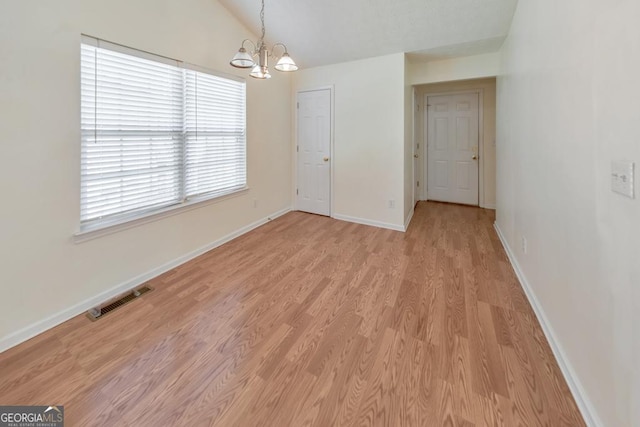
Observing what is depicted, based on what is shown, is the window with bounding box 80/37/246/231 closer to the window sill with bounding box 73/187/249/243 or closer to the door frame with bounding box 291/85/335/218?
the window sill with bounding box 73/187/249/243

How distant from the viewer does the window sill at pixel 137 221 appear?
84.5 inches

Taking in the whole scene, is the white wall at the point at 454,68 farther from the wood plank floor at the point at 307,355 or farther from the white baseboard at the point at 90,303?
the white baseboard at the point at 90,303

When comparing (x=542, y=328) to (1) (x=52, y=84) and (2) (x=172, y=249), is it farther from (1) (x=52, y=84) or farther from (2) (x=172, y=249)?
(1) (x=52, y=84)

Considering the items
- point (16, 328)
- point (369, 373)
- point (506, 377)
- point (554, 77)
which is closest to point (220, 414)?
point (369, 373)

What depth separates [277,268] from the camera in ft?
9.25

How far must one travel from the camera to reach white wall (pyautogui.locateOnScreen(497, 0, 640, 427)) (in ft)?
3.15

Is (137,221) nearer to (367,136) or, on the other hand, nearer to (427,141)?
(367,136)

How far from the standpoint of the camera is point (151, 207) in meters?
2.67

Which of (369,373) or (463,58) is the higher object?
(463,58)

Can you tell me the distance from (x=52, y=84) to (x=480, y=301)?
3443 millimetres

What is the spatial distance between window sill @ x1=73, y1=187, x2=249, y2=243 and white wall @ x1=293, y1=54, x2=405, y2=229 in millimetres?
1858

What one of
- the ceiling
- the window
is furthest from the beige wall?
the window

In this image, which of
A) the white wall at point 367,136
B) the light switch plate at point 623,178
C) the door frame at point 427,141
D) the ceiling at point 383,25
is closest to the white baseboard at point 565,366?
the light switch plate at point 623,178

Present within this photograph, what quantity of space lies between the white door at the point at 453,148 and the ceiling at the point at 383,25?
1678 mm
